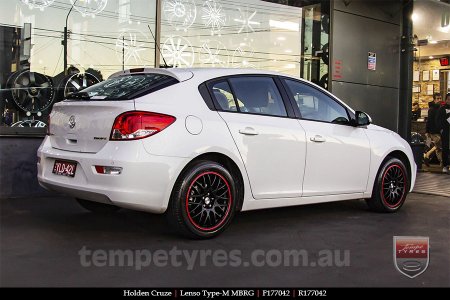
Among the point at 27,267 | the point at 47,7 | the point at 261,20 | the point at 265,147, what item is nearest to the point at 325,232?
the point at 265,147

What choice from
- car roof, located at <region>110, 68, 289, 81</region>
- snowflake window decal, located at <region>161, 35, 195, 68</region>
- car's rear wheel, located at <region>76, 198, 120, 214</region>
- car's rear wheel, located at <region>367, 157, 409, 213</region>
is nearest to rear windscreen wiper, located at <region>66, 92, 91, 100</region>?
car roof, located at <region>110, 68, 289, 81</region>

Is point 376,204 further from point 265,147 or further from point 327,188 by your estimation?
point 265,147

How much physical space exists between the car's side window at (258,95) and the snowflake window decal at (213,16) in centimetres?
466

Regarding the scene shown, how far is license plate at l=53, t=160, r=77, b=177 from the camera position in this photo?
439 cm

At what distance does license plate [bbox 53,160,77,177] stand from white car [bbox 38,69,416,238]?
14mm

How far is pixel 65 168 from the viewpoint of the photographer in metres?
4.48

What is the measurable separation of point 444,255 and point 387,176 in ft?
6.15

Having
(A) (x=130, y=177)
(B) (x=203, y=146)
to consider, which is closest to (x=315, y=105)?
(B) (x=203, y=146)

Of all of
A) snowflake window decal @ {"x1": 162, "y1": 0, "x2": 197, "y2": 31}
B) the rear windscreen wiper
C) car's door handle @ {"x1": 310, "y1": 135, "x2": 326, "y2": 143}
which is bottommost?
car's door handle @ {"x1": 310, "y1": 135, "x2": 326, "y2": 143}

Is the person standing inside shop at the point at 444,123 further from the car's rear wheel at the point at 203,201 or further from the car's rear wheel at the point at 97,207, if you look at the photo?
the car's rear wheel at the point at 97,207

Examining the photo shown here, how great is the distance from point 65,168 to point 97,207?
3.64 feet

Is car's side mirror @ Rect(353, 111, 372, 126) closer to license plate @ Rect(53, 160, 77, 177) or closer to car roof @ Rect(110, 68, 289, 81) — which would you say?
car roof @ Rect(110, 68, 289, 81)

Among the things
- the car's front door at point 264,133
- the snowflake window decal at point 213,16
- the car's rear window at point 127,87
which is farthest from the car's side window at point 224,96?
the snowflake window decal at point 213,16

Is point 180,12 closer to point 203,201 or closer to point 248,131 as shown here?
point 248,131
